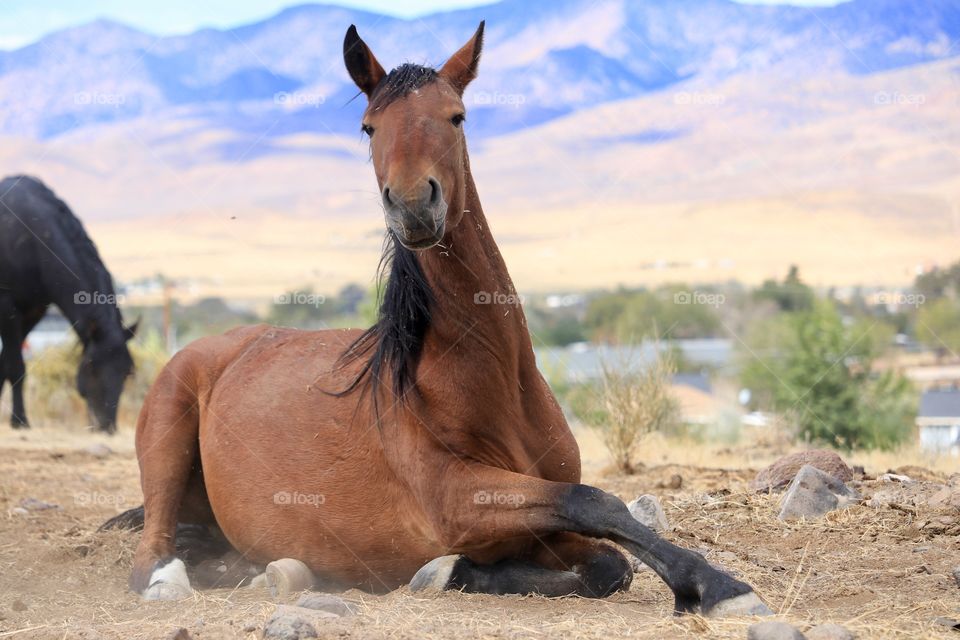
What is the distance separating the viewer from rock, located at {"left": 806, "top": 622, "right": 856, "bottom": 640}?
11.3 ft

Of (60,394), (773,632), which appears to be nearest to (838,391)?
(60,394)

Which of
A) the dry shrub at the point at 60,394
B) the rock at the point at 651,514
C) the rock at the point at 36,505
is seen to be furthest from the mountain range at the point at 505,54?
the rock at the point at 36,505

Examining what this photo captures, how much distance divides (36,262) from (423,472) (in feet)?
38.9

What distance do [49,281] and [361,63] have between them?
→ 11.3 metres

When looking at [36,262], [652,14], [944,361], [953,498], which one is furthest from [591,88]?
[953,498]

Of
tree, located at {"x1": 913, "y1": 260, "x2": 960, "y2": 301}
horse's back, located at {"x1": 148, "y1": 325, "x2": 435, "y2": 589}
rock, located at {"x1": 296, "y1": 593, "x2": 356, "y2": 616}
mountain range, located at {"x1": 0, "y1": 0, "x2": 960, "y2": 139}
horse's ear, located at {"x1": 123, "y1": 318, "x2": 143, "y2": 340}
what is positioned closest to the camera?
rock, located at {"x1": 296, "y1": 593, "x2": 356, "y2": 616}

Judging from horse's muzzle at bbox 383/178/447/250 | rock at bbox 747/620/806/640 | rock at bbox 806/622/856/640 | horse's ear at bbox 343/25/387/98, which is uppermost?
horse's ear at bbox 343/25/387/98

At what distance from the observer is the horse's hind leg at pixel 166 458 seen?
591cm

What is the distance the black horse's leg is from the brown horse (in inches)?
386

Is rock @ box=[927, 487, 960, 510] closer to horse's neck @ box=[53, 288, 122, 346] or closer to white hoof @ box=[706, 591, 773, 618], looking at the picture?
white hoof @ box=[706, 591, 773, 618]

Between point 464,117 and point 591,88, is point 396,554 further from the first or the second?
point 591,88

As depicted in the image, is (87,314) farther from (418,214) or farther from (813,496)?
(418,214)

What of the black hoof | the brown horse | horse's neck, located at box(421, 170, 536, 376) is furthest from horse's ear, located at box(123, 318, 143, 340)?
the black hoof

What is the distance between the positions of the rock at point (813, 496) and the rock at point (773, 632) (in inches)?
116
